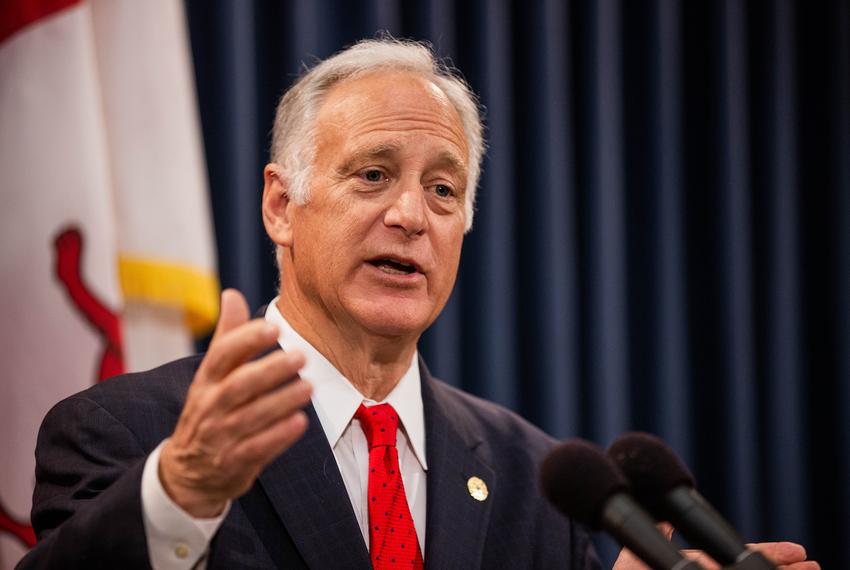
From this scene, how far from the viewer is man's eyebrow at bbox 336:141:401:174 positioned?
1.78 meters

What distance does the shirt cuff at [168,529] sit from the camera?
3.73 feet

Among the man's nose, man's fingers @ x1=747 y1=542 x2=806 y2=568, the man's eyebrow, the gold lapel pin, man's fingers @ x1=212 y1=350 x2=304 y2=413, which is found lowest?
the gold lapel pin

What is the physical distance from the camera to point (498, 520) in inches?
71.8

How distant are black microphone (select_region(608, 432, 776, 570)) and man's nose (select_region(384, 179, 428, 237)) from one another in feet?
2.33

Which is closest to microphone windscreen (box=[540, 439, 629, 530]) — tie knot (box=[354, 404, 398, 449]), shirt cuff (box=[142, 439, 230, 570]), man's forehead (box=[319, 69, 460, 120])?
shirt cuff (box=[142, 439, 230, 570])

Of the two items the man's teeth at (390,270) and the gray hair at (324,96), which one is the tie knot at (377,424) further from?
the gray hair at (324,96)

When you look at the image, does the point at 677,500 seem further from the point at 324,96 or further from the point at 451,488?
the point at 324,96

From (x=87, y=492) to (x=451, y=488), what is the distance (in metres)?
0.66

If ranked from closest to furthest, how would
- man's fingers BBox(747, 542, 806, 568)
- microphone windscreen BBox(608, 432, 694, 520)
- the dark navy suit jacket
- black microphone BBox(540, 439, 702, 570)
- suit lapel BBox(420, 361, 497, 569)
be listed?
1. black microphone BBox(540, 439, 702, 570)
2. microphone windscreen BBox(608, 432, 694, 520)
3. the dark navy suit jacket
4. man's fingers BBox(747, 542, 806, 568)
5. suit lapel BBox(420, 361, 497, 569)

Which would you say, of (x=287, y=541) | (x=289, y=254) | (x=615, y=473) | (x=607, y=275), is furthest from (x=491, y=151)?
(x=615, y=473)

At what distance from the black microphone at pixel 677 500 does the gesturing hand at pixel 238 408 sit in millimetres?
394

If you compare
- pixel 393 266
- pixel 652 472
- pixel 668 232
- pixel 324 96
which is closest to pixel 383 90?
pixel 324 96

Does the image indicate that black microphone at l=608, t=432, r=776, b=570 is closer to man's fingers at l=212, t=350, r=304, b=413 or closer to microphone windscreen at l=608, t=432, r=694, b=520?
microphone windscreen at l=608, t=432, r=694, b=520

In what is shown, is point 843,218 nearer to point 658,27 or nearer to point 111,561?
point 658,27
